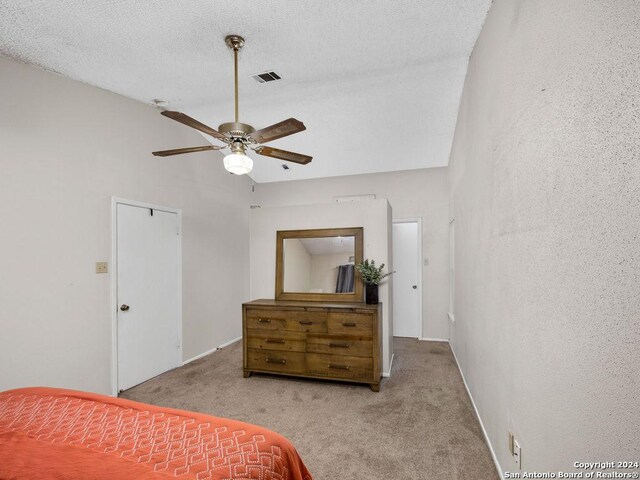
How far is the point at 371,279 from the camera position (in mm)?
3502

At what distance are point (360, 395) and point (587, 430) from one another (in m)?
2.37

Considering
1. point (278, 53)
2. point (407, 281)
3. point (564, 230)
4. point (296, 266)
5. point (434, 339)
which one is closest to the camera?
point (564, 230)

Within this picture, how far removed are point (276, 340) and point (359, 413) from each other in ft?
4.01

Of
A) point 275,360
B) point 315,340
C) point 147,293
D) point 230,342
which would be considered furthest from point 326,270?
point 230,342

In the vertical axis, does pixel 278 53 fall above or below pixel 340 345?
above

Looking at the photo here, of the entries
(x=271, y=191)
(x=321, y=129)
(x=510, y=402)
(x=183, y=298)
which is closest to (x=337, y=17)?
(x=321, y=129)

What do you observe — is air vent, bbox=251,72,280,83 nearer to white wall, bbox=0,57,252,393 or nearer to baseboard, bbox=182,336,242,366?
white wall, bbox=0,57,252,393

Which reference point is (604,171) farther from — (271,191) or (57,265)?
(271,191)

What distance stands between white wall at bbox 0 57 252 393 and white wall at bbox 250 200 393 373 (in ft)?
3.79

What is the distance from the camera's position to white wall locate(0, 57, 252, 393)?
2.51 metres

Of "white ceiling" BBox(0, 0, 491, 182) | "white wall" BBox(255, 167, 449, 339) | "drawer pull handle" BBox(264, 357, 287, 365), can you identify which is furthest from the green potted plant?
"white wall" BBox(255, 167, 449, 339)

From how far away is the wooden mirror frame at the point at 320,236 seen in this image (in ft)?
12.1

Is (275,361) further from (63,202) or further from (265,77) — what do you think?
(265,77)

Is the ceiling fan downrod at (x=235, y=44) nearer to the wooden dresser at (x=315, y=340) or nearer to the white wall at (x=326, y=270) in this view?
the white wall at (x=326, y=270)
